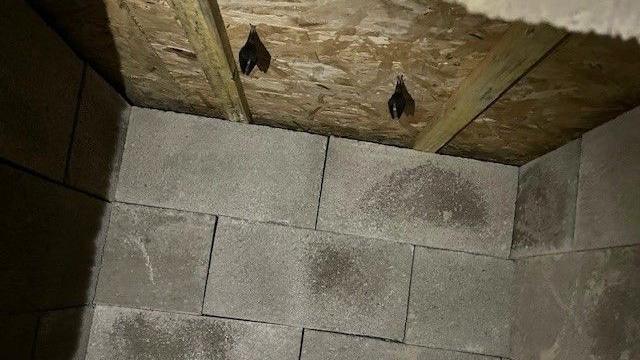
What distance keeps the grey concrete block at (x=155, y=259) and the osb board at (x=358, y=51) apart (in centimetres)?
82

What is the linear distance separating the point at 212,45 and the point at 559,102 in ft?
4.47

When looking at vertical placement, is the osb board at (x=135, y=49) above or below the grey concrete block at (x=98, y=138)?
above

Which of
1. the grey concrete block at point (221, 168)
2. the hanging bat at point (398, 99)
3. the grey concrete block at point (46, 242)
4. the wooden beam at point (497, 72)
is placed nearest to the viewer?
the wooden beam at point (497, 72)

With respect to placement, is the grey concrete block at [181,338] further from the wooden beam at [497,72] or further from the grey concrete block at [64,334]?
the wooden beam at [497,72]

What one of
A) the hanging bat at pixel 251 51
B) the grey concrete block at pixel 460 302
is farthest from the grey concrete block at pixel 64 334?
the grey concrete block at pixel 460 302

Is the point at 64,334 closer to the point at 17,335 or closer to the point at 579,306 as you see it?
the point at 17,335

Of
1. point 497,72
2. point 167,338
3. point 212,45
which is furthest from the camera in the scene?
point 167,338

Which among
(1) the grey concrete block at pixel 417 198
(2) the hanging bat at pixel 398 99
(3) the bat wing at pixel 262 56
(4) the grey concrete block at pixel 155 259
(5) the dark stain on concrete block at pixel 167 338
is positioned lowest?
(5) the dark stain on concrete block at pixel 167 338

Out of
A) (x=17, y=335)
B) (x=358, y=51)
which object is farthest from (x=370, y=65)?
(x=17, y=335)

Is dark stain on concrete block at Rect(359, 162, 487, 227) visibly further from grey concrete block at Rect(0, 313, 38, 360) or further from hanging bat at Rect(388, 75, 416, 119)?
grey concrete block at Rect(0, 313, 38, 360)

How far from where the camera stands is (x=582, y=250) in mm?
1855

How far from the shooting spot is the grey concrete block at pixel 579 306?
1.52m

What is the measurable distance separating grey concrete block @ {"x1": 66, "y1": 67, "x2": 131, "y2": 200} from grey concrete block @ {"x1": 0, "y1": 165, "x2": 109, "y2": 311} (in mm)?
86

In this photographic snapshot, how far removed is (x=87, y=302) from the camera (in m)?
2.34
